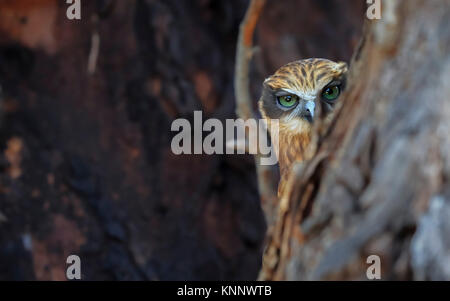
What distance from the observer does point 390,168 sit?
4.90 feet

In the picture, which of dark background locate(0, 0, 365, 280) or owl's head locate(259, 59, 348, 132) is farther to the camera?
dark background locate(0, 0, 365, 280)

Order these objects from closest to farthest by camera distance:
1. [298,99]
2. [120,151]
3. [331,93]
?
[331,93] → [298,99] → [120,151]

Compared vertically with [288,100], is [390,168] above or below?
below

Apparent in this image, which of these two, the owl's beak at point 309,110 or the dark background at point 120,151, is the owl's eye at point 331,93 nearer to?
the owl's beak at point 309,110

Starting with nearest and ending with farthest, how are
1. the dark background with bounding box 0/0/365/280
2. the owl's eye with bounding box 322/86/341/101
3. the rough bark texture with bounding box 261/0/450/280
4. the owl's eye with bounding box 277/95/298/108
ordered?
1. the rough bark texture with bounding box 261/0/450/280
2. the owl's eye with bounding box 322/86/341/101
3. the owl's eye with bounding box 277/95/298/108
4. the dark background with bounding box 0/0/365/280

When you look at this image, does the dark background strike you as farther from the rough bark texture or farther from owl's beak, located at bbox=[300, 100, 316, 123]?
the rough bark texture

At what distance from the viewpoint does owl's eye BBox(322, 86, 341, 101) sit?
2.97 metres

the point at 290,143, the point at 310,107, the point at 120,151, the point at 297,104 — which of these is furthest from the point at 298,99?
the point at 120,151

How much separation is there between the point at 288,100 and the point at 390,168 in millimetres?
1746

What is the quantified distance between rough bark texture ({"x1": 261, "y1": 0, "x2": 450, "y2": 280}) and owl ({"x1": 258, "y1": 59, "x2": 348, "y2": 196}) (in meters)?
1.23

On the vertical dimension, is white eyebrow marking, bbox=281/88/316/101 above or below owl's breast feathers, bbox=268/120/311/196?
above

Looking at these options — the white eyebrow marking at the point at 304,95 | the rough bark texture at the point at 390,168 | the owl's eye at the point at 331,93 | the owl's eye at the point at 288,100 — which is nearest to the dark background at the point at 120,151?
the owl's eye at the point at 288,100

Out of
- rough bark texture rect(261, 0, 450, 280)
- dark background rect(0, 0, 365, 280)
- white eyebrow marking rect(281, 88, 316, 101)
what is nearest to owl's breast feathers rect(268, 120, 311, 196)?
white eyebrow marking rect(281, 88, 316, 101)

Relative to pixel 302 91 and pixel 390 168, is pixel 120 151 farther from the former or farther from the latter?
pixel 390 168
